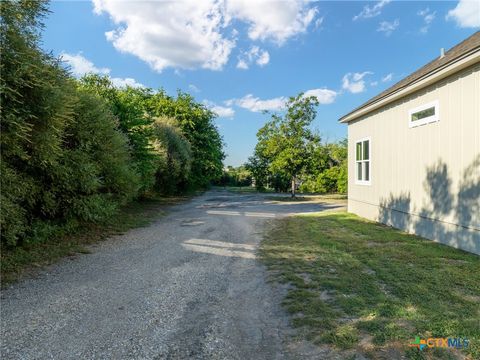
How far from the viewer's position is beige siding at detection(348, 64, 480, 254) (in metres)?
5.59

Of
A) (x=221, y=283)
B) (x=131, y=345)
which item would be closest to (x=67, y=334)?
(x=131, y=345)

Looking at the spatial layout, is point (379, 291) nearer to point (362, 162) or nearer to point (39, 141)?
point (39, 141)

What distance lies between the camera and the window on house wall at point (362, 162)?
10641 millimetres

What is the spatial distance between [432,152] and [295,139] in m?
14.0

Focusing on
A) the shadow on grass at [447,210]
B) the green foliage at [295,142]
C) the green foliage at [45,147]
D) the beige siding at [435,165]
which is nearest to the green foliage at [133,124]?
the green foliage at [45,147]

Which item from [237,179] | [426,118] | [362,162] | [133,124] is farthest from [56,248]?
[237,179]

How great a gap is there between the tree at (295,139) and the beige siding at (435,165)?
1031cm

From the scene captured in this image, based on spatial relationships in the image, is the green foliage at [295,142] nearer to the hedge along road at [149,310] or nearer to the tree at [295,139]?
the tree at [295,139]

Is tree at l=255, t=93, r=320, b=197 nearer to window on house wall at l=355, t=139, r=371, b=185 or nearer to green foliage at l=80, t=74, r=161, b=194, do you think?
window on house wall at l=355, t=139, r=371, b=185

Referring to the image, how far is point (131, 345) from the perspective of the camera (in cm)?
250

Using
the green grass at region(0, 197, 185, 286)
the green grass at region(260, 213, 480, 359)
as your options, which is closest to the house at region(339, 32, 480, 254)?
the green grass at region(260, 213, 480, 359)

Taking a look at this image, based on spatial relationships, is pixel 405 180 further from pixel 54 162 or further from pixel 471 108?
pixel 54 162

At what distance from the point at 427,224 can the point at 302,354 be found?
245 inches

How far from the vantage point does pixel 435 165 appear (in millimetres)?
6691
